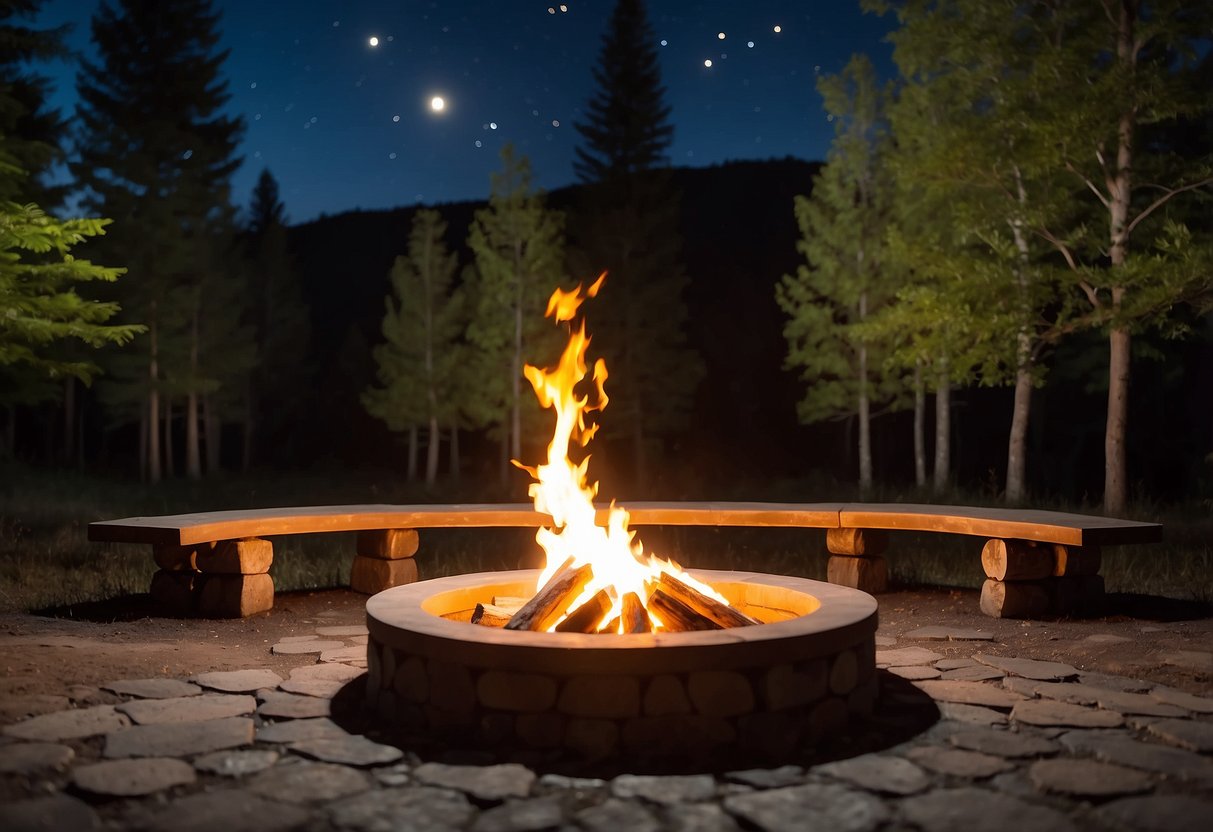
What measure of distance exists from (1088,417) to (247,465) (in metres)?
26.9

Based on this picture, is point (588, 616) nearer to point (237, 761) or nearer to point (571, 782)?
point (571, 782)

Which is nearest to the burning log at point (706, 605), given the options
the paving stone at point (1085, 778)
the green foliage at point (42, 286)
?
the paving stone at point (1085, 778)

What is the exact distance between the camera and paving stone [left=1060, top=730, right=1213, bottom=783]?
11.9 ft

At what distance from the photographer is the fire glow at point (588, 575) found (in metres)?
4.71

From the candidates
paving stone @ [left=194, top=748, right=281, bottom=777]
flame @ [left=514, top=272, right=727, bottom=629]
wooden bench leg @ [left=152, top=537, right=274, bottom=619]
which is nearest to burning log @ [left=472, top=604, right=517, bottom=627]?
flame @ [left=514, top=272, right=727, bottom=629]

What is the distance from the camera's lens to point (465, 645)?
4016 millimetres

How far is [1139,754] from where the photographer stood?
3828 mm

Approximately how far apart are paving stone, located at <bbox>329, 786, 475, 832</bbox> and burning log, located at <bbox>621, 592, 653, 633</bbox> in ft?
4.74

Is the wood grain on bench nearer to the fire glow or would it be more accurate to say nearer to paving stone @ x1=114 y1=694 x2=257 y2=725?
the fire glow

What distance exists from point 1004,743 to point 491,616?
279 cm

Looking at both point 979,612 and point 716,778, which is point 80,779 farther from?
point 979,612

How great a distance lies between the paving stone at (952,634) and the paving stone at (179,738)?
4.29 metres

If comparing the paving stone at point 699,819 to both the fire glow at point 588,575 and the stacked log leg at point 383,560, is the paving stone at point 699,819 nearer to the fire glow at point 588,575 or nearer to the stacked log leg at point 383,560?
the fire glow at point 588,575

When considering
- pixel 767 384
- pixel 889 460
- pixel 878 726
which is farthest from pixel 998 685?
pixel 767 384
